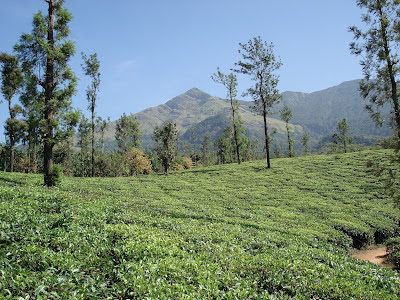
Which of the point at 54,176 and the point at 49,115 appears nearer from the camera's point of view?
the point at 49,115

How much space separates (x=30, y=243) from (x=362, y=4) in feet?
85.2

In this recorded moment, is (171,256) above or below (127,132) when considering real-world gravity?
below

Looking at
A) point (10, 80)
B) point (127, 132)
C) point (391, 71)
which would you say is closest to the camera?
point (391, 71)

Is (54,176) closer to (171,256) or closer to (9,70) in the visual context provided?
(171,256)

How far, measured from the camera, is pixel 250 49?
50812 mm

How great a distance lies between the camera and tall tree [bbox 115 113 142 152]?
266 feet

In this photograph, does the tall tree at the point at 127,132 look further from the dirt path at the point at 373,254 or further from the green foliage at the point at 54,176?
the dirt path at the point at 373,254

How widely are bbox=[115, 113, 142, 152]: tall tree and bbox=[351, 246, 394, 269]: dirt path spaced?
68562 mm

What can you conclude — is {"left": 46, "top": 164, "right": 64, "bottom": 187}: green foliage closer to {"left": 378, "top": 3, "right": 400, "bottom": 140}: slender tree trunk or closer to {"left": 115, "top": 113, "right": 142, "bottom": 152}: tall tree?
{"left": 378, "top": 3, "right": 400, "bottom": 140}: slender tree trunk

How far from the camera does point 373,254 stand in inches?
803

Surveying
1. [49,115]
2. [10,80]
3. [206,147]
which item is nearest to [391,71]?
[49,115]

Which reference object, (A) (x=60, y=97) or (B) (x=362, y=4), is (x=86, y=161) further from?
(B) (x=362, y=4)

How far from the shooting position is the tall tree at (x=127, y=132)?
3196 inches

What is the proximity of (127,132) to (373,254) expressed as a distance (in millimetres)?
71306
